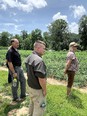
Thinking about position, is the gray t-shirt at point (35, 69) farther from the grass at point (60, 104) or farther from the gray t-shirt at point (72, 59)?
the gray t-shirt at point (72, 59)

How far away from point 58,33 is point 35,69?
63.5m

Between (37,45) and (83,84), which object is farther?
(83,84)

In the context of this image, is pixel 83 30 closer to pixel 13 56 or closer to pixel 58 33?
pixel 58 33

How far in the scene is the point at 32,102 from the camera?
5.72m

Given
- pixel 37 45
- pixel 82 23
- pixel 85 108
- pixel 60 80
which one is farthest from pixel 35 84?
pixel 82 23

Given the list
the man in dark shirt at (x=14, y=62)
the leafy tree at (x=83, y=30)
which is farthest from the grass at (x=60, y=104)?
the leafy tree at (x=83, y=30)

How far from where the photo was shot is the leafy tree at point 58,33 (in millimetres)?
65188

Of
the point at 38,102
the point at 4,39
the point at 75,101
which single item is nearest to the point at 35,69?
the point at 38,102

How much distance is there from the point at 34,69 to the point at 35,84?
1.25ft

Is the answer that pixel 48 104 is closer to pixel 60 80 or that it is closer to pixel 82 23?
pixel 60 80

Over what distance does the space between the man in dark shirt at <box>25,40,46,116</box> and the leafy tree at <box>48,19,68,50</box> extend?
193ft

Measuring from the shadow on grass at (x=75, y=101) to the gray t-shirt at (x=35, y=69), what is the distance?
2.80m

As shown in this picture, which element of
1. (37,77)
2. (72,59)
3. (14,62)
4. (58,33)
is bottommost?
(37,77)

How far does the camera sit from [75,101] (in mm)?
7965
